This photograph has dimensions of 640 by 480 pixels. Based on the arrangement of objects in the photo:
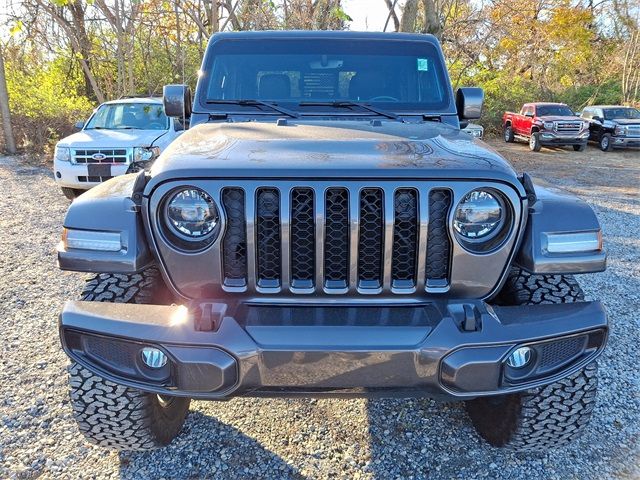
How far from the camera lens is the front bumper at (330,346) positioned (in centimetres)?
179

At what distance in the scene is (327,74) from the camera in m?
Answer: 3.20

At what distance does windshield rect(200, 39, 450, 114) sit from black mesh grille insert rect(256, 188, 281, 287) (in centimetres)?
131

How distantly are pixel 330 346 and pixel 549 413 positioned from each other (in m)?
1.20

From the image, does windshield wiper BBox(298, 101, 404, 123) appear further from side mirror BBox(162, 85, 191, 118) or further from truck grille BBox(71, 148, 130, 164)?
truck grille BBox(71, 148, 130, 164)

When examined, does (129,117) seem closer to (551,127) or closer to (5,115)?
(5,115)

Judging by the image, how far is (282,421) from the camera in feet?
9.05

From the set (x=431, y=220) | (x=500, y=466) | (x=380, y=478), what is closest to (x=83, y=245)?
(x=431, y=220)

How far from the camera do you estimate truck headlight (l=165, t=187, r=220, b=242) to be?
196 cm

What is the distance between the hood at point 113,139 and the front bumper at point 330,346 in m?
6.40

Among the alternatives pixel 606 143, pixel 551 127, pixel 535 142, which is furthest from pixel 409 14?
pixel 606 143

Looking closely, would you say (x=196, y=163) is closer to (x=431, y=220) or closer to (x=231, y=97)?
(x=431, y=220)

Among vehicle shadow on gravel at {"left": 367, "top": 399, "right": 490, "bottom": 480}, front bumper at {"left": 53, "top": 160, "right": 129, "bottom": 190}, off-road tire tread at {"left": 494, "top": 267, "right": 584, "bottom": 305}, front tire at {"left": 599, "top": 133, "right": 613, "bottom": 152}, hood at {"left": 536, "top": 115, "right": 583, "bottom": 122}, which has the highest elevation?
hood at {"left": 536, "top": 115, "right": 583, "bottom": 122}

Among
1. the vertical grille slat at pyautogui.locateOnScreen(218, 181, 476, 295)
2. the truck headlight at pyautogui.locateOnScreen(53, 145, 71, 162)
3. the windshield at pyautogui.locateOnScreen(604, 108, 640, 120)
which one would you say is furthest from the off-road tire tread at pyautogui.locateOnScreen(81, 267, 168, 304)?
the windshield at pyautogui.locateOnScreen(604, 108, 640, 120)

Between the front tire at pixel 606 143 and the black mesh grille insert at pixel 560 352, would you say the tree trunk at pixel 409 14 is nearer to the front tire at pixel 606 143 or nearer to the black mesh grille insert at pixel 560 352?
the front tire at pixel 606 143
